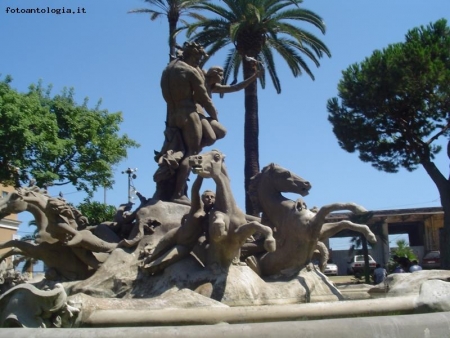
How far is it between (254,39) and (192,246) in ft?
53.0

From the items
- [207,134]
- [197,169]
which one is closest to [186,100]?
[207,134]

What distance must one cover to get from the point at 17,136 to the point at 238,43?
10.0 m

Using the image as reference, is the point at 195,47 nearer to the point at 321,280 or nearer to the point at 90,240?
the point at 90,240

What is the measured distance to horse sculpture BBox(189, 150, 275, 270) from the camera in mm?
6160

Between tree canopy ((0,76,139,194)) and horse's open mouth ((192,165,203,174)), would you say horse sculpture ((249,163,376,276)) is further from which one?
tree canopy ((0,76,139,194))

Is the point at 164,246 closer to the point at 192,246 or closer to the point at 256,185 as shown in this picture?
the point at 192,246

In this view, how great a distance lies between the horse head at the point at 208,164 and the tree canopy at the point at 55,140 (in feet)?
60.5

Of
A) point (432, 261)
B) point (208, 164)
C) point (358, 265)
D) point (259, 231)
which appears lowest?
point (358, 265)

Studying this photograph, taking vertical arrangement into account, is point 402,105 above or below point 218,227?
above

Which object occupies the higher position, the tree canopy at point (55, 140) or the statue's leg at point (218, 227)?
the tree canopy at point (55, 140)

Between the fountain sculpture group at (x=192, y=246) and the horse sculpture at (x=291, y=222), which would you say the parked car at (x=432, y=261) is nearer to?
the fountain sculpture group at (x=192, y=246)

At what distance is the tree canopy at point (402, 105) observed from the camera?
24.3 meters

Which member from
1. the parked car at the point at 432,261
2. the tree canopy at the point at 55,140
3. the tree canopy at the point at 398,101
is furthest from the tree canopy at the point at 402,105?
the tree canopy at the point at 55,140

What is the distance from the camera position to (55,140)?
25.2 m
